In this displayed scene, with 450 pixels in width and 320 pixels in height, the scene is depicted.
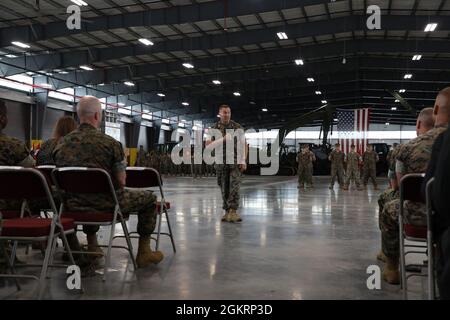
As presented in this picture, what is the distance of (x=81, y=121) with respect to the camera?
12.0 ft

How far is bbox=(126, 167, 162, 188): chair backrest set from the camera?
162 inches

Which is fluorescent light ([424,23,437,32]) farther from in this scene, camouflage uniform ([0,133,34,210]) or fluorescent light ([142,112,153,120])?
fluorescent light ([142,112,153,120])

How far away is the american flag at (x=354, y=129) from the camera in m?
21.5

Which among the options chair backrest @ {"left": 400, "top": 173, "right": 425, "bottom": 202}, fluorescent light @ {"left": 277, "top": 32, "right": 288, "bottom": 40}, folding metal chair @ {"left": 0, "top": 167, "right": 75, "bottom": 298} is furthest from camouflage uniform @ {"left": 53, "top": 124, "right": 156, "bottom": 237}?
fluorescent light @ {"left": 277, "top": 32, "right": 288, "bottom": 40}

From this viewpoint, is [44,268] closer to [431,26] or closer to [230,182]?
[230,182]

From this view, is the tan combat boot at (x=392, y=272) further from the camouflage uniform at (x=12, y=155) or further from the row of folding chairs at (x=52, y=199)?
the camouflage uniform at (x=12, y=155)

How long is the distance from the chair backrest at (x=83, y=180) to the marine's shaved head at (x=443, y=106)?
7.27 feet

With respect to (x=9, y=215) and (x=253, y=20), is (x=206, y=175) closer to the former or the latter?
(x=253, y=20)

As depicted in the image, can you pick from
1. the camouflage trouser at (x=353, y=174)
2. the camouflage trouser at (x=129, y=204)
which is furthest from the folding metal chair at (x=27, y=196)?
the camouflage trouser at (x=353, y=174)

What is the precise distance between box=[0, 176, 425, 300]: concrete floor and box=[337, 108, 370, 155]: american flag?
15.6 metres

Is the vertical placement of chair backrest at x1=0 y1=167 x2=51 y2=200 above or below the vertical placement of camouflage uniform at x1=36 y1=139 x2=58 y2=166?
below

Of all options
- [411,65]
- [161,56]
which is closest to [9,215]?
[161,56]

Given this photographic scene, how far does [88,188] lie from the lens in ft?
10.7

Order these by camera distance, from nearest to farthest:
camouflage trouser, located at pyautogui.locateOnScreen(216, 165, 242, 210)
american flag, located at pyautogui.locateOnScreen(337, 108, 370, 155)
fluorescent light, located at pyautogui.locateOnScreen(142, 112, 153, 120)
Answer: camouflage trouser, located at pyautogui.locateOnScreen(216, 165, 242, 210)
american flag, located at pyautogui.locateOnScreen(337, 108, 370, 155)
fluorescent light, located at pyautogui.locateOnScreen(142, 112, 153, 120)
